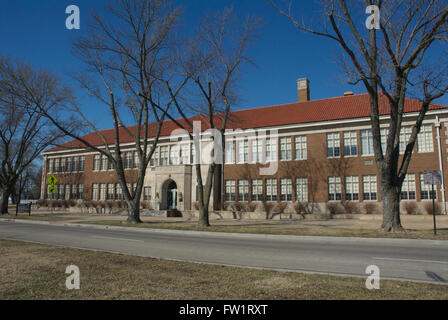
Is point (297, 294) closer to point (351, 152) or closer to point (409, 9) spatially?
point (409, 9)

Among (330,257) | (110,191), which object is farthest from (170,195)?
(330,257)

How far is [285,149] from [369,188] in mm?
8508

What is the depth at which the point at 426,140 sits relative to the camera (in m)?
27.7

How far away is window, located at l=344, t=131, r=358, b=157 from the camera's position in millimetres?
30281

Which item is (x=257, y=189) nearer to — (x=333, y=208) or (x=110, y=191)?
(x=333, y=208)

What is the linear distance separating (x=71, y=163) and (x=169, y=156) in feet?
63.0

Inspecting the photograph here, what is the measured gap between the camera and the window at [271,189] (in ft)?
111

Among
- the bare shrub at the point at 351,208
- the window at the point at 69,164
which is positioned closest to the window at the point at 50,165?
the window at the point at 69,164

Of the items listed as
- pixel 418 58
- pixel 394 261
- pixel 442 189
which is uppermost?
Answer: pixel 418 58

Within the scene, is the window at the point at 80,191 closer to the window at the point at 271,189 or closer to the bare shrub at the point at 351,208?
the window at the point at 271,189

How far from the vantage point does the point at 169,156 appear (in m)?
40.2
